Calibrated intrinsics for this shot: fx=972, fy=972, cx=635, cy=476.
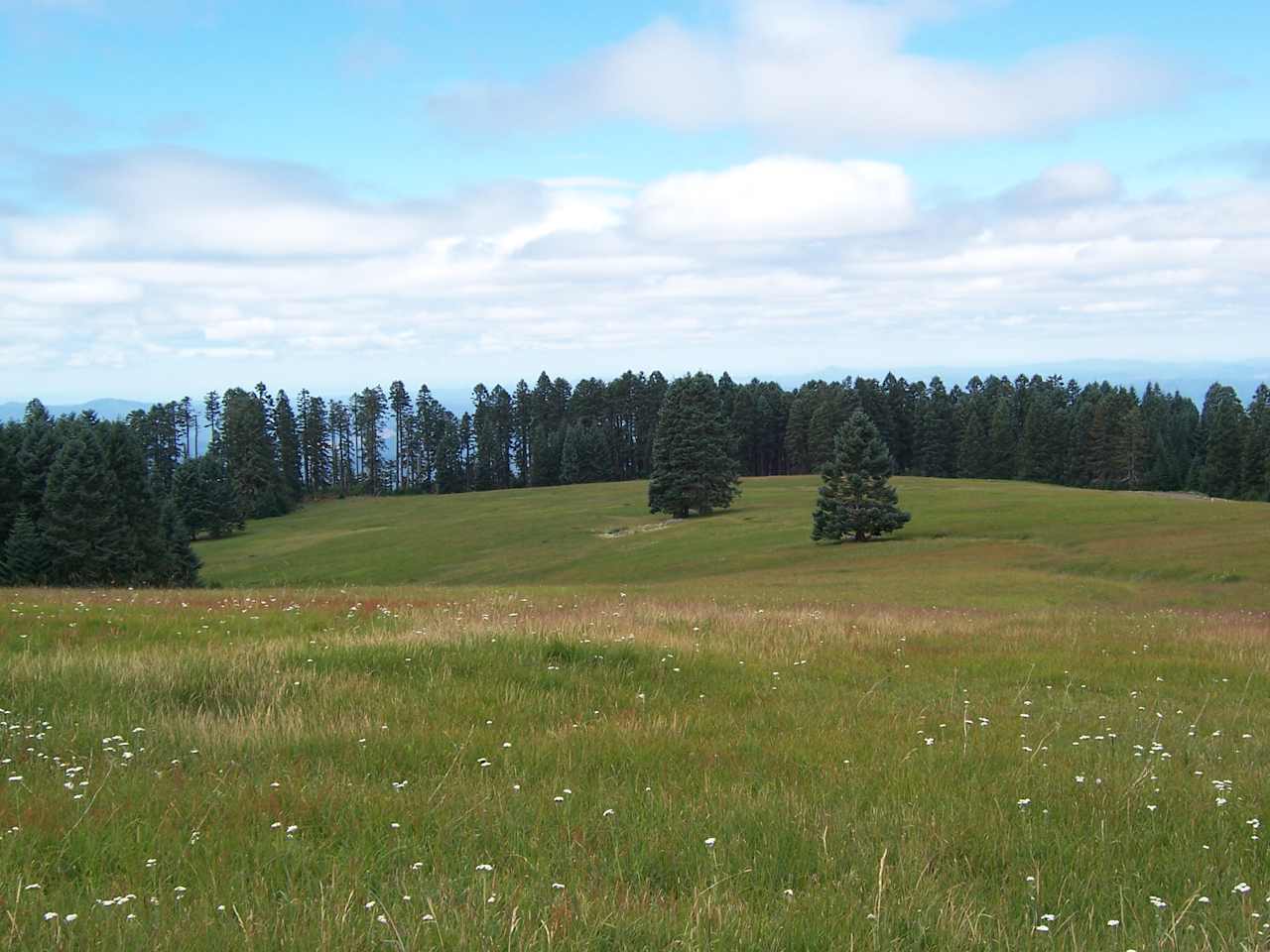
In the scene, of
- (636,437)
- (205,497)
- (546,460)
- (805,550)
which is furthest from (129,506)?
(636,437)

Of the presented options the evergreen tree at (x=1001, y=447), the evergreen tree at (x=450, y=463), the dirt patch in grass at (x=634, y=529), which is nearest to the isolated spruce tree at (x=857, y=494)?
the dirt patch in grass at (x=634, y=529)

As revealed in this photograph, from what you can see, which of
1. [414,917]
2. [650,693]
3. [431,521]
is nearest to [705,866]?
[414,917]

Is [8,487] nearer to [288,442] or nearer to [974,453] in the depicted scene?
[288,442]

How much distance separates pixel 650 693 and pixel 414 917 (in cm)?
492

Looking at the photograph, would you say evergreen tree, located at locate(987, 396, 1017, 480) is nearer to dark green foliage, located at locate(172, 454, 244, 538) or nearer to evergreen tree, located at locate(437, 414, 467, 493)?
evergreen tree, located at locate(437, 414, 467, 493)

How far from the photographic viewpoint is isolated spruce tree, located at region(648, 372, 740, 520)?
82250 mm

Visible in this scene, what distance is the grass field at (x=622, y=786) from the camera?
4148mm

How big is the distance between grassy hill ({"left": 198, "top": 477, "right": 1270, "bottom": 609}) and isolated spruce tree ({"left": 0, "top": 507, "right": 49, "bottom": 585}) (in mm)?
11642

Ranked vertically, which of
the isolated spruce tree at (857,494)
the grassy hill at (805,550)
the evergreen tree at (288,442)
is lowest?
the grassy hill at (805,550)

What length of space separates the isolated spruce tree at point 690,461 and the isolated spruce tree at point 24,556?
45682 millimetres

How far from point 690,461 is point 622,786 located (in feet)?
252

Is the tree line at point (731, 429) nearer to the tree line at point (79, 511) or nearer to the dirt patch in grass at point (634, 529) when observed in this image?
the dirt patch in grass at point (634, 529)

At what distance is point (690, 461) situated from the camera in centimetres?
8262

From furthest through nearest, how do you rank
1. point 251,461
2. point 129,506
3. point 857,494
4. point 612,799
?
1. point 251,461
2. point 857,494
3. point 129,506
4. point 612,799
